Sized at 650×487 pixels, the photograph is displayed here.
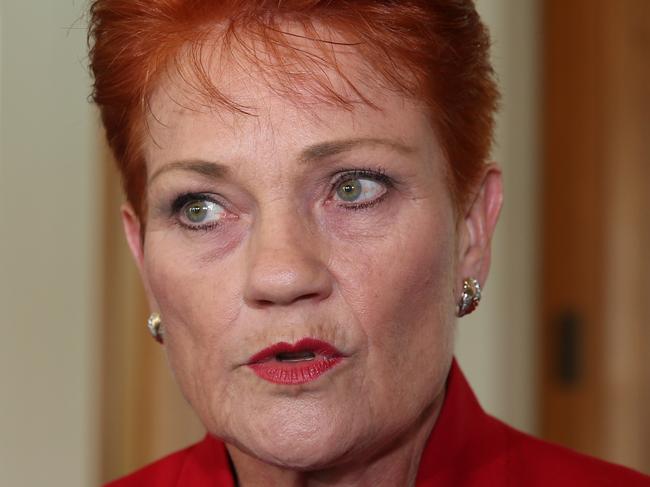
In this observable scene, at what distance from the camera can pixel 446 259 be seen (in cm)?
123

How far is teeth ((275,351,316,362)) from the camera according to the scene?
1.13 meters

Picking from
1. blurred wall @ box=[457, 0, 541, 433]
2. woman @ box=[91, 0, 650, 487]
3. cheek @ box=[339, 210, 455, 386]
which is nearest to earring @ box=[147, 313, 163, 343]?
woman @ box=[91, 0, 650, 487]

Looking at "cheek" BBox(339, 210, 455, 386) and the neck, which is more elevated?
"cheek" BBox(339, 210, 455, 386)

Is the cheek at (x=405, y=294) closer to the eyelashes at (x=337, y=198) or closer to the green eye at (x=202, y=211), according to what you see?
the eyelashes at (x=337, y=198)

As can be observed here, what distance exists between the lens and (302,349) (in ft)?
3.67

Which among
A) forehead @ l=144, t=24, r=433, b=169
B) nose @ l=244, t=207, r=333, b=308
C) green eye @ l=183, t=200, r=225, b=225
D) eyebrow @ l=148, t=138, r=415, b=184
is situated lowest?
nose @ l=244, t=207, r=333, b=308

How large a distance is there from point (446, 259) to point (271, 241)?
21 cm

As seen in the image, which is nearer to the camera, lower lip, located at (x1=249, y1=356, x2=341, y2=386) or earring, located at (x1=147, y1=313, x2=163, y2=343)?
lower lip, located at (x1=249, y1=356, x2=341, y2=386)

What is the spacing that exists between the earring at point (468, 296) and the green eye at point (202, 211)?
29 centimetres

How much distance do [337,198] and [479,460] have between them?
0.36 metres

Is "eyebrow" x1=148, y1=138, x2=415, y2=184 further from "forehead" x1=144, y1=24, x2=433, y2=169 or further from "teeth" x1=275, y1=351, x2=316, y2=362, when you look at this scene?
"teeth" x1=275, y1=351, x2=316, y2=362

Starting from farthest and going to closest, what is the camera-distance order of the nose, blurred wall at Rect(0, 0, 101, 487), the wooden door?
the wooden door, blurred wall at Rect(0, 0, 101, 487), the nose

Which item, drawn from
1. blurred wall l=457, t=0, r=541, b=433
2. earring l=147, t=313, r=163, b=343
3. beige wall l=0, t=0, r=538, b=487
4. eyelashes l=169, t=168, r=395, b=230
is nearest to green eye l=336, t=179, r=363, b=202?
eyelashes l=169, t=168, r=395, b=230

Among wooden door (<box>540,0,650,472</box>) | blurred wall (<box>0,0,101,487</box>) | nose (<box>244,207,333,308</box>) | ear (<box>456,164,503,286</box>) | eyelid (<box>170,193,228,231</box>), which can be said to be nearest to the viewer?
nose (<box>244,207,333,308</box>)
